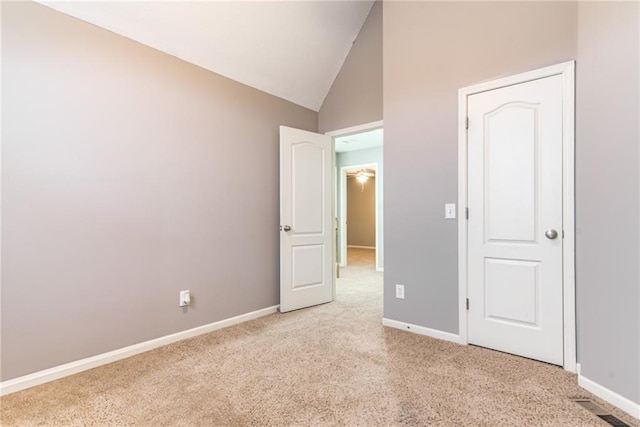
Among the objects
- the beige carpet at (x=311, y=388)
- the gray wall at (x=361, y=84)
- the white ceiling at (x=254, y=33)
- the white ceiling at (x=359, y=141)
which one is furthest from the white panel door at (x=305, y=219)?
the white ceiling at (x=359, y=141)

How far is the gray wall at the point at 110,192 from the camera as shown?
194 centimetres

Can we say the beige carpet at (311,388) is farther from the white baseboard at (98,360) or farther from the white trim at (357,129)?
the white trim at (357,129)

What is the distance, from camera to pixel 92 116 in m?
2.21

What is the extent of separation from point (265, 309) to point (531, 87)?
3081mm

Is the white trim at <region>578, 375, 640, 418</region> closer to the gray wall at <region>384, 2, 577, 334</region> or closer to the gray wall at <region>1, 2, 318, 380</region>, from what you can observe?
the gray wall at <region>384, 2, 577, 334</region>

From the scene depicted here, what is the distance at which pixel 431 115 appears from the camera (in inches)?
107

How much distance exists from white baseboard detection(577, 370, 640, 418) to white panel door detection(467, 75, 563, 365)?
11.4 inches

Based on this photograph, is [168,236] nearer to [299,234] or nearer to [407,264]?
[299,234]

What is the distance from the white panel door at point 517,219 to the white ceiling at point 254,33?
5.79ft

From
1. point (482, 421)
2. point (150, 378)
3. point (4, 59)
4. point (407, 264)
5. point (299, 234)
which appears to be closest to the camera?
point (482, 421)

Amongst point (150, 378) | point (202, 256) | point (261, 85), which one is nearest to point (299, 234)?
point (202, 256)

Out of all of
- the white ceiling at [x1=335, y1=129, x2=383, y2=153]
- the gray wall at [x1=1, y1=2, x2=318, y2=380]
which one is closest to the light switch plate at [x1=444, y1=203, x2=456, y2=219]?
the gray wall at [x1=1, y1=2, x2=318, y2=380]

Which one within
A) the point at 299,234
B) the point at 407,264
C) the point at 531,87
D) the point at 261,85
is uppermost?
the point at 261,85

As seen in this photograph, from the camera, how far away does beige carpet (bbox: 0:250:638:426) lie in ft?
5.32
